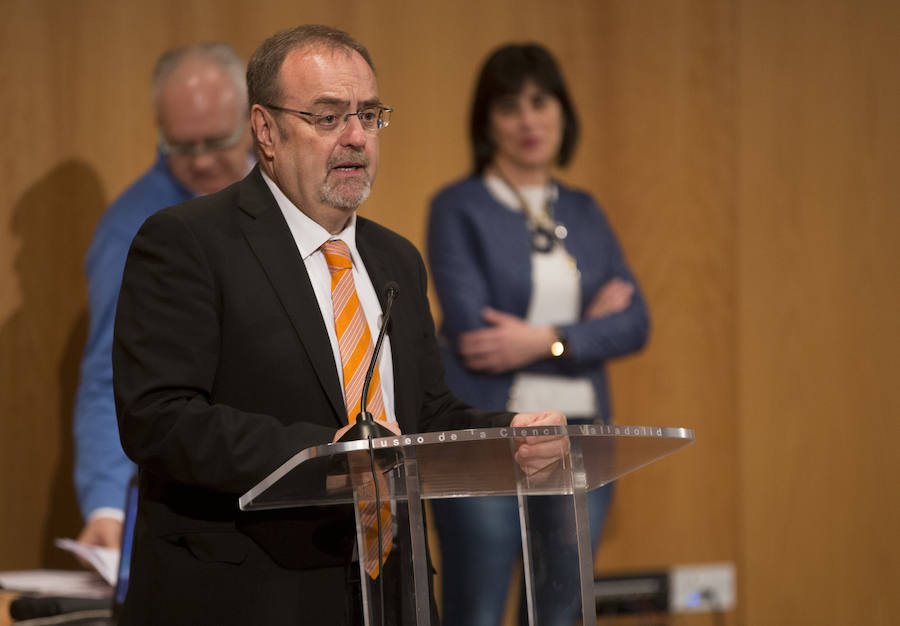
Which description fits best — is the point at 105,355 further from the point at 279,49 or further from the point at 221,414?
the point at 221,414

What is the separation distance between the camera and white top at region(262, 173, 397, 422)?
1.83 meters

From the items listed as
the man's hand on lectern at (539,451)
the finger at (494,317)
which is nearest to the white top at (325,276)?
the man's hand on lectern at (539,451)

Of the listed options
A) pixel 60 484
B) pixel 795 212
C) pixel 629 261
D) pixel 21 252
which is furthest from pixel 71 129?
pixel 795 212

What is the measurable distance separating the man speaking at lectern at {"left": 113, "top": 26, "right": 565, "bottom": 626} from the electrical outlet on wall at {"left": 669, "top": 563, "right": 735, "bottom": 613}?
259 centimetres

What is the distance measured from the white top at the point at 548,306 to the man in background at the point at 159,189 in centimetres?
84

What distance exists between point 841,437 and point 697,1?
1.88m

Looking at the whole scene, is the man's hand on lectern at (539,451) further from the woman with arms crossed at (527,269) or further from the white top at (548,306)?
the white top at (548,306)

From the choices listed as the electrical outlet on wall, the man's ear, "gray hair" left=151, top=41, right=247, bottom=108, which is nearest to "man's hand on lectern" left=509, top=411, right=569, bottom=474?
the man's ear

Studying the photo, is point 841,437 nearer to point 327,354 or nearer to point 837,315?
point 837,315

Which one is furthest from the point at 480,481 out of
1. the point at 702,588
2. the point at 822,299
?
the point at 822,299

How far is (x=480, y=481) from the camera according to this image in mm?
1672

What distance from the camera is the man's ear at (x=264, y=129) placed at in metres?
1.91

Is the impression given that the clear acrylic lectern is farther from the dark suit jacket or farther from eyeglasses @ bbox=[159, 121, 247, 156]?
eyeglasses @ bbox=[159, 121, 247, 156]

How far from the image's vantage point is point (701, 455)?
4.50 meters
